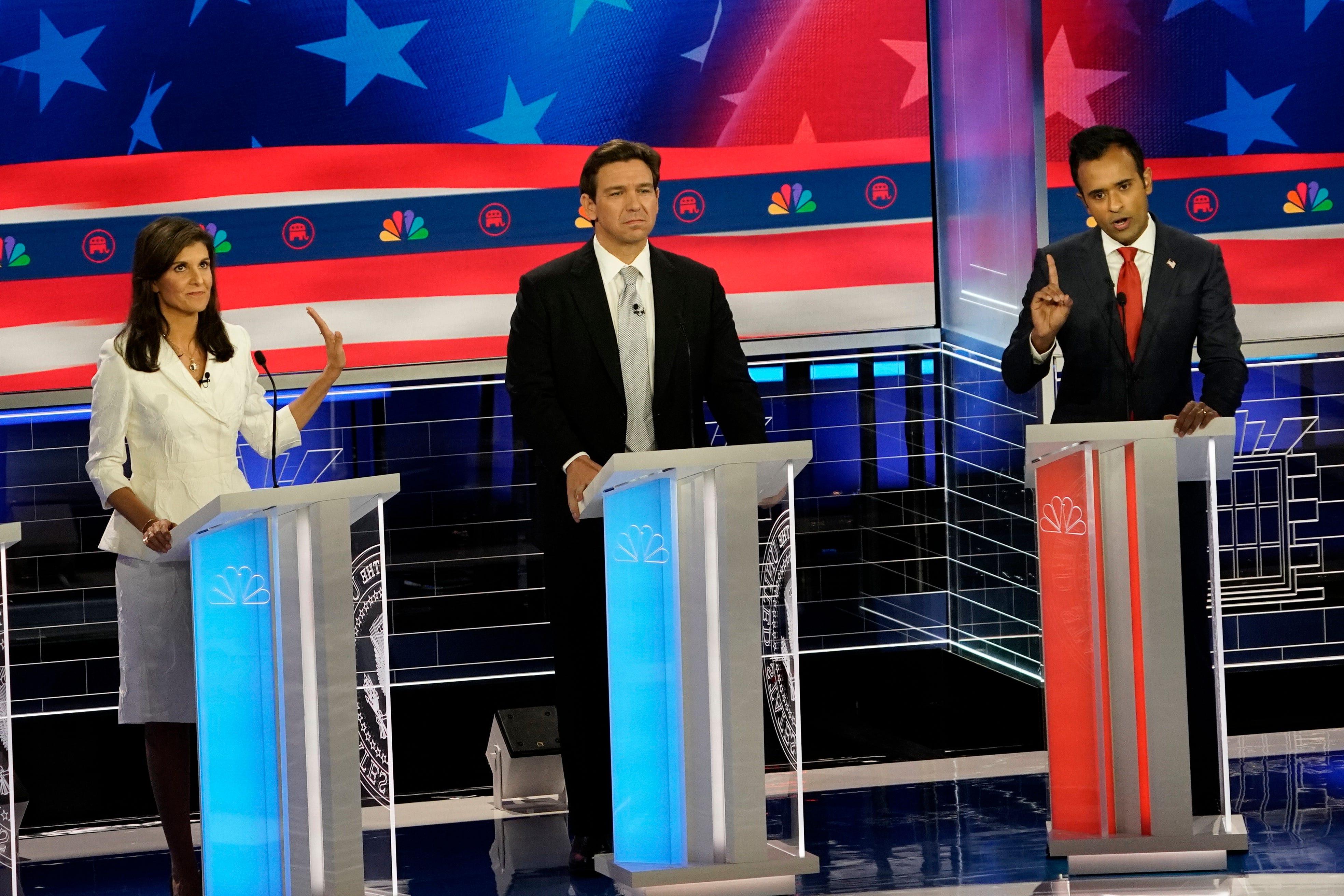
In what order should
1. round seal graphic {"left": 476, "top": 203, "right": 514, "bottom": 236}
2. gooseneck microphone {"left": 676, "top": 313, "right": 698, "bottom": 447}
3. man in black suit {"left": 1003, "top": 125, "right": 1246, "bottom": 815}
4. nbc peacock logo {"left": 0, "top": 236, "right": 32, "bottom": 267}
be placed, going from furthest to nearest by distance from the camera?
1. round seal graphic {"left": 476, "top": 203, "right": 514, "bottom": 236}
2. nbc peacock logo {"left": 0, "top": 236, "right": 32, "bottom": 267}
3. man in black suit {"left": 1003, "top": 125, "right": 1246, "bottom": 815}
4. gooseneck microphone {"left": 676, "top": 313, "right": 698, "bottom": 447}

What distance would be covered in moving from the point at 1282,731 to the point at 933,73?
7.96ft

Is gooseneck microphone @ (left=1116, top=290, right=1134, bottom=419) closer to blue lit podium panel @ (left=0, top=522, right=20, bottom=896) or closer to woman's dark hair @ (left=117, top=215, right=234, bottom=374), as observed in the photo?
woman's dark hair @ (left=117, top=215, right=234, bottom=374)

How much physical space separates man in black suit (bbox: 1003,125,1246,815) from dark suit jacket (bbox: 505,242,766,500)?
742mm

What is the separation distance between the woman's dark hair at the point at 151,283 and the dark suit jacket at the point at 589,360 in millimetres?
738

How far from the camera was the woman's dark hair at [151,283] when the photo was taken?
3.79 m

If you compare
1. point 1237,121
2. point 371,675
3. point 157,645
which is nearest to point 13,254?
point 157,645

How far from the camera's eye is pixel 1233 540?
19.7 ft

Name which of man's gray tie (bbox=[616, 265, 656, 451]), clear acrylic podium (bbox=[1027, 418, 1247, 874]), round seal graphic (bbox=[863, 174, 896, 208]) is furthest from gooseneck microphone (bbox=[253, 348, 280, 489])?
round seal graphic (bbox=[863, 174, 896, 208])

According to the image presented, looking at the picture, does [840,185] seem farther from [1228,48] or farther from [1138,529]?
[1138,529]

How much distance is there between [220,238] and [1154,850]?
354cm

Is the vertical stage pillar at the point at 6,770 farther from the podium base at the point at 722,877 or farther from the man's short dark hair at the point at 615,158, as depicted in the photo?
the man's short dark hair at the point at 615,158

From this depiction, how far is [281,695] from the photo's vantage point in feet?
10.9

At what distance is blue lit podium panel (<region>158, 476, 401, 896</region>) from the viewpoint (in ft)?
10.8

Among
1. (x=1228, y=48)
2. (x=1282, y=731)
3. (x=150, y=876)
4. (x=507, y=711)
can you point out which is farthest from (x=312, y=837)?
(x=1228, y=48)
